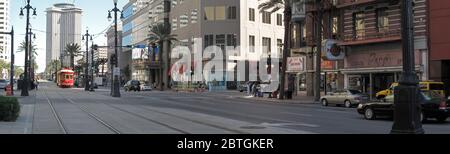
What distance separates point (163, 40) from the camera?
9438 centimetres

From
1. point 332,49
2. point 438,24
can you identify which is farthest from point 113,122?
point 332,49

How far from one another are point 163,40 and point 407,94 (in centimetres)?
8297

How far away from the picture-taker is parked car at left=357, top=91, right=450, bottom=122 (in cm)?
2288

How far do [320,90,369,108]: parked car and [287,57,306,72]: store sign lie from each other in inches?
658

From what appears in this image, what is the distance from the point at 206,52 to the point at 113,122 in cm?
6889

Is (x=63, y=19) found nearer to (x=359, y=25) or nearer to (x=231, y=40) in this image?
(x=231, y=40)

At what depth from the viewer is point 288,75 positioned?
59.7 m

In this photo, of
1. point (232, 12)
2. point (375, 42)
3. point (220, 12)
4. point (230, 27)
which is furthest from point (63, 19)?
point (375, 42)

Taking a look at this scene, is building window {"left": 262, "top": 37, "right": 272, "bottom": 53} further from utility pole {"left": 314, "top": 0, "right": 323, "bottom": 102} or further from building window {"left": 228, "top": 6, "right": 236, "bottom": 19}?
utility pole {"left": 314, "top": 0, "right": 323, "bottom": 102}

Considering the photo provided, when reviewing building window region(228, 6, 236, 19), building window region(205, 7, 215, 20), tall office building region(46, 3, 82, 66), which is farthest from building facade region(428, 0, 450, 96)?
tall office building region(46, 3, 82, 66)

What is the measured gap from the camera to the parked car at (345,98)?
1458 inches
